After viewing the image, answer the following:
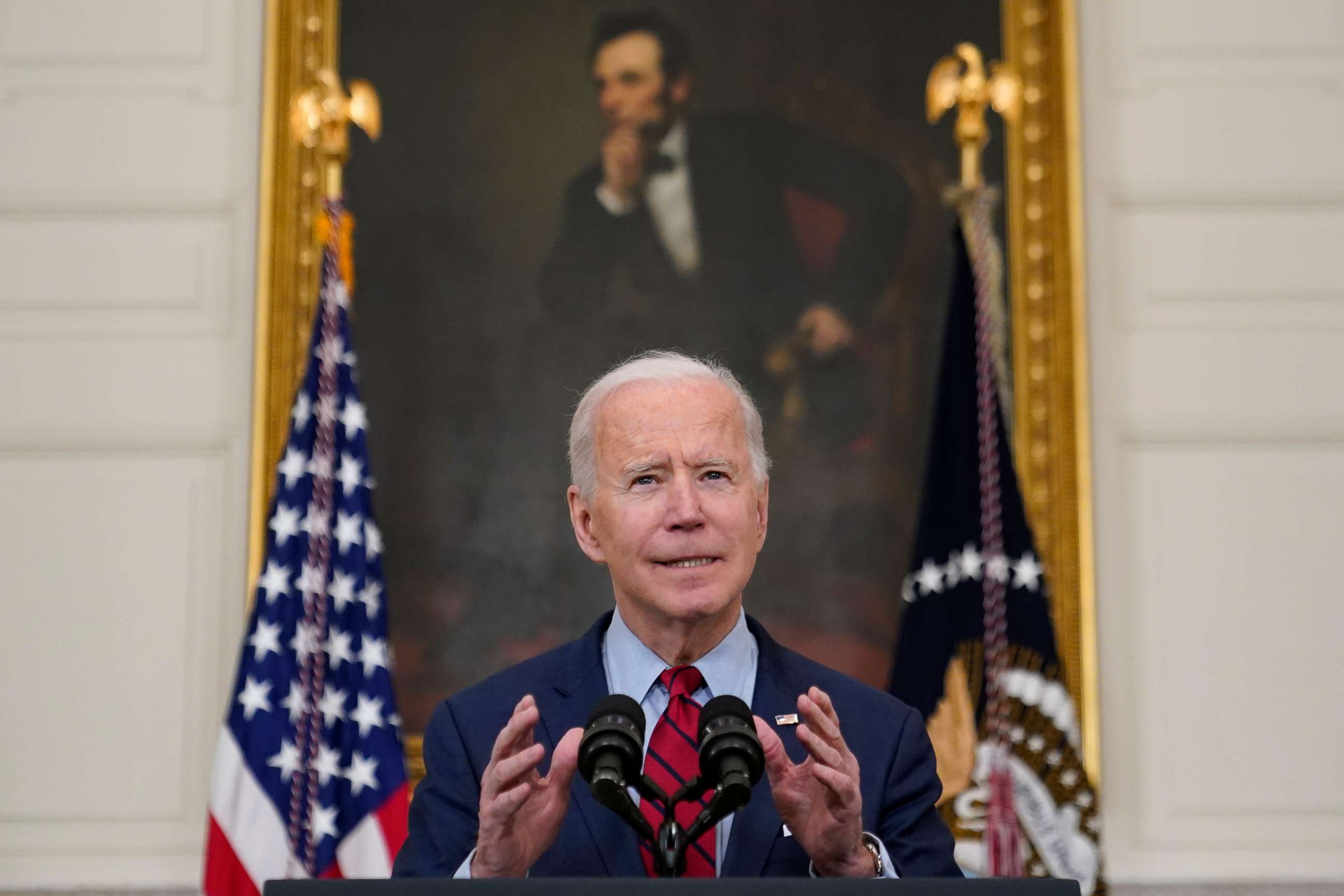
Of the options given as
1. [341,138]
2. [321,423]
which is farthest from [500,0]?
[321,423]

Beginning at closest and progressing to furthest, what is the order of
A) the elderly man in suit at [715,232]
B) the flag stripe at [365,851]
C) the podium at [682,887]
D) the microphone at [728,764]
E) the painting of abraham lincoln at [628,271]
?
1. the podium at [682,887]
2. the microphone at [728,764]
3. the flag stripe at [365,851]
4. the painting of abraham lincoln at [628,271]
5. the elderly man in suit at [715,232]

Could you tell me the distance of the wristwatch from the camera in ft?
7.67

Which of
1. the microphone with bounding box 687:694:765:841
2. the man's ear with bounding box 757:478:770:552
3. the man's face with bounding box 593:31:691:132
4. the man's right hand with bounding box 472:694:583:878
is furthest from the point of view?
the man's face with bounding box 593:31:691:132

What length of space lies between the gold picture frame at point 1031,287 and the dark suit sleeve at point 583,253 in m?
0.83

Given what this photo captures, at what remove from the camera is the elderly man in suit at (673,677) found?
2.53 metres

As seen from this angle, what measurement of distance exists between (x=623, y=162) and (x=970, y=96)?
1.22 metres

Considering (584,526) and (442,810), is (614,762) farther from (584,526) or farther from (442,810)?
(584,526)

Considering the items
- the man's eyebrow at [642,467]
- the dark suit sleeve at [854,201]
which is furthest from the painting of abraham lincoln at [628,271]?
the man's eyebrow at [642,467]

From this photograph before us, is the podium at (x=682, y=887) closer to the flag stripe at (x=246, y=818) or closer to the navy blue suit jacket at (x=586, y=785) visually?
the navy blue suit jacket at (x=586, y=785)

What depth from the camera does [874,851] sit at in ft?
7.78

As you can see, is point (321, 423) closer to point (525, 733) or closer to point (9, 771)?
point (9, 771)

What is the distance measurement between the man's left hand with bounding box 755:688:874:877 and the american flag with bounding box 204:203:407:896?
270 centimetres

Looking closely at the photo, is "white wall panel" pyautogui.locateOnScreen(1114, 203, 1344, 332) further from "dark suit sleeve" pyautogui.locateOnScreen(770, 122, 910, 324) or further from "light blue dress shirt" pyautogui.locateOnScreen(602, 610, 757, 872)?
"light blue dress shirt" pyautogui.locateOnScreen(602, 610, 757, 872)

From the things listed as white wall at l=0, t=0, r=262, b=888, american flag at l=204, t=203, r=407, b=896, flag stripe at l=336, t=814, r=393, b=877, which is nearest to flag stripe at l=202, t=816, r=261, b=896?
american flag at l=204, t=203, r=407, b=896
